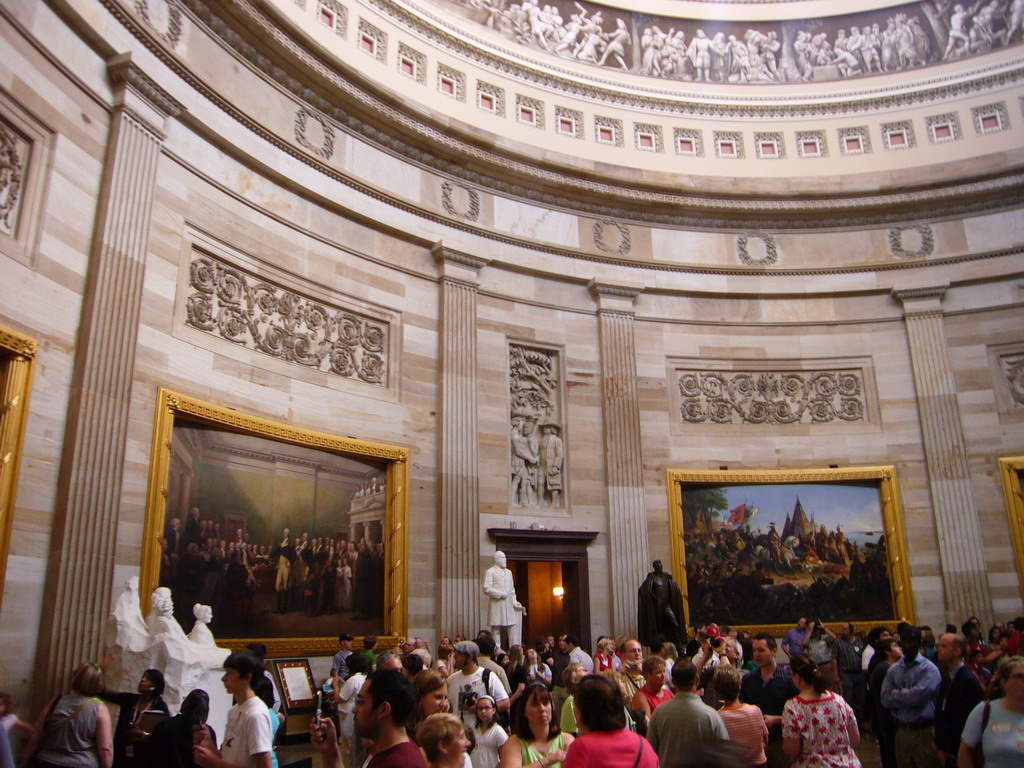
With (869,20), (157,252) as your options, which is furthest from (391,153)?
(869,20)

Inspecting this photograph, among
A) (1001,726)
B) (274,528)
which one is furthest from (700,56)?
(1001,726)

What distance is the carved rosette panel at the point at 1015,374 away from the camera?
1955 centimetres

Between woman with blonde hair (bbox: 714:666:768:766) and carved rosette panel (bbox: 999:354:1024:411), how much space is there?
54.6 ft

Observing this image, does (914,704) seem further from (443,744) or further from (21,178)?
(21,178)

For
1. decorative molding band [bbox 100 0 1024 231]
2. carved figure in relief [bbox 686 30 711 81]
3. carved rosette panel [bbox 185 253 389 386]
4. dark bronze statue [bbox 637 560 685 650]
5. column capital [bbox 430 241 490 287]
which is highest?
carved figure in relief [bbox 686 30 711 81]

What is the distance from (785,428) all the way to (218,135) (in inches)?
549

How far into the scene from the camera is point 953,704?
7.24 meters

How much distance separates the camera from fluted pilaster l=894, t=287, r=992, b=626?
18500 millimetres

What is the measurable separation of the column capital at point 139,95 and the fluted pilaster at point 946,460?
1662 centimetres

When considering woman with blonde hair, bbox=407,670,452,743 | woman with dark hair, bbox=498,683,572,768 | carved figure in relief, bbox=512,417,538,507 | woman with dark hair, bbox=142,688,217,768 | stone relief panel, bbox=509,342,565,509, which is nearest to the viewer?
woman with dark hair, bbox=498,683,572,768

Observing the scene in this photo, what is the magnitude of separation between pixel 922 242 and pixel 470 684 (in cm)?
1816

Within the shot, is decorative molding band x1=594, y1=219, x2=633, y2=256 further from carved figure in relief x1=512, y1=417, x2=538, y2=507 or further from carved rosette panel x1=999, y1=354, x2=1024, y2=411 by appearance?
carved rosette panel x1=999, y1=354, x2=1024, y2=411

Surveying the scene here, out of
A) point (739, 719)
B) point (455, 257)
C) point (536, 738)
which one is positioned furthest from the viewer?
point (455, 257)

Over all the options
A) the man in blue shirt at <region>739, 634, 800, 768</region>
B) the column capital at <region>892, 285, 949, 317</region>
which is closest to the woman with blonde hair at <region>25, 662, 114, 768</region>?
the man in blue shirt at <region>739, 634, 800, 768</region>
